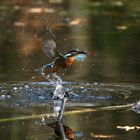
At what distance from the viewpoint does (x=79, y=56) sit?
5781 mm

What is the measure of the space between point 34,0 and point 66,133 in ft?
32.1

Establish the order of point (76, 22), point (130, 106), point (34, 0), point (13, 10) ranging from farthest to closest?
point (34, 0)
point (13, 10)
point (76, 22)
point (130, 106)

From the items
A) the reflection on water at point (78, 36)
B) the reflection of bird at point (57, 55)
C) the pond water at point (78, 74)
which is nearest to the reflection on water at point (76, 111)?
the pond water at point (78, 74)

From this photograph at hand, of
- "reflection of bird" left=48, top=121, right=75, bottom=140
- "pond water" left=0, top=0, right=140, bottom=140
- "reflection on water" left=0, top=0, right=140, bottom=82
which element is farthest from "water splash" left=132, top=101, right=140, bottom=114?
"reflection on water" left=0, top=0, right=140, bottom=82

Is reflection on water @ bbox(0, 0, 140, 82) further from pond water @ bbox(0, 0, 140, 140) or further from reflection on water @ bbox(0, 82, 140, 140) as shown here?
reflection on water @ bbox(0, 82, 140, 140)

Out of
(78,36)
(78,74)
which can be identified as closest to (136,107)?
(78,74)

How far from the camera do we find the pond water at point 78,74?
5.05 metres

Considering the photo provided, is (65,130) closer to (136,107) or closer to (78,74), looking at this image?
(136,107)

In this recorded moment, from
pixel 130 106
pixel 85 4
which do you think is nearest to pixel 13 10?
pixel 85 4

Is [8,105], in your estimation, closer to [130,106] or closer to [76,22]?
[130,106]

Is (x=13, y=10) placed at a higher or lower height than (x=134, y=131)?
lower

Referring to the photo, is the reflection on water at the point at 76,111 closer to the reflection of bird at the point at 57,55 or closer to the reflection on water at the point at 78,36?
the reflection of bird at the point at 57,55

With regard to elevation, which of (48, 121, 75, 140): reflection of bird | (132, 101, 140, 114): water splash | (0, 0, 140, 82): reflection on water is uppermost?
(48, 121, 75, 140): reflection of bird

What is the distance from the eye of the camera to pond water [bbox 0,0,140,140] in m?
5.05
